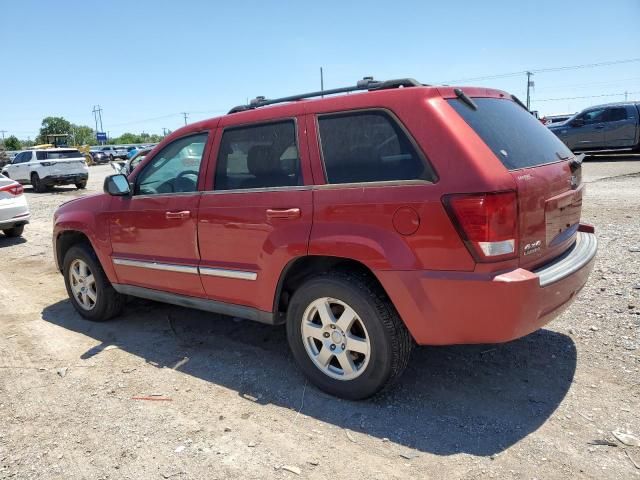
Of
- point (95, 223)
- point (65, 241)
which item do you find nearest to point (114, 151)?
point (65, 241)

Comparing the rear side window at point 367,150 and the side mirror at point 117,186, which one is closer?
the rear side window at point 367,150

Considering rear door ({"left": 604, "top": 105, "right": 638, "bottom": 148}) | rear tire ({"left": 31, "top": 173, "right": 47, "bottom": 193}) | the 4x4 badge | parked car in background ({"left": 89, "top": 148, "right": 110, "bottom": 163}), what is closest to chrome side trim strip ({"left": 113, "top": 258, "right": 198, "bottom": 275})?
the 4x4 badge

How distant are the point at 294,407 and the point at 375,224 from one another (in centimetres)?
129

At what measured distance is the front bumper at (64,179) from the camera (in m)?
20.0

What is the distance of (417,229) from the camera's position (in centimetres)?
272

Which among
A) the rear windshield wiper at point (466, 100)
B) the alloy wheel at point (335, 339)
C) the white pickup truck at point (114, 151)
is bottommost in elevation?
the alloy wheel at point (335, 339)

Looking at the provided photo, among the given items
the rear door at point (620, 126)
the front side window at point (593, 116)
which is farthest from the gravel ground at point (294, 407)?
the front side window at point (593, 116)

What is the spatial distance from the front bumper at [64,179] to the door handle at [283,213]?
19.6 m

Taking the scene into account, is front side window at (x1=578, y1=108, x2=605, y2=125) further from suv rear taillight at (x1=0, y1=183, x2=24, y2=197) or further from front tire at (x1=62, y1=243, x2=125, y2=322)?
front tire at (x1=62, y1=243, x2=125, y2=322)

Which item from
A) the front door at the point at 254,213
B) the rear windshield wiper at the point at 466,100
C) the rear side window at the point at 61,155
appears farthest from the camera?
the rear side window at the point at 61,155

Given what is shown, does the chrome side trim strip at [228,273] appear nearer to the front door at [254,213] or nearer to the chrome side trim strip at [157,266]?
the front door at [254,213]

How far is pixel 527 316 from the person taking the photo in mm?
2660

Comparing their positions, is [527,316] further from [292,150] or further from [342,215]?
[292,150]

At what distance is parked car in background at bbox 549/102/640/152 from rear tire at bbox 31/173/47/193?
19.8 metres
